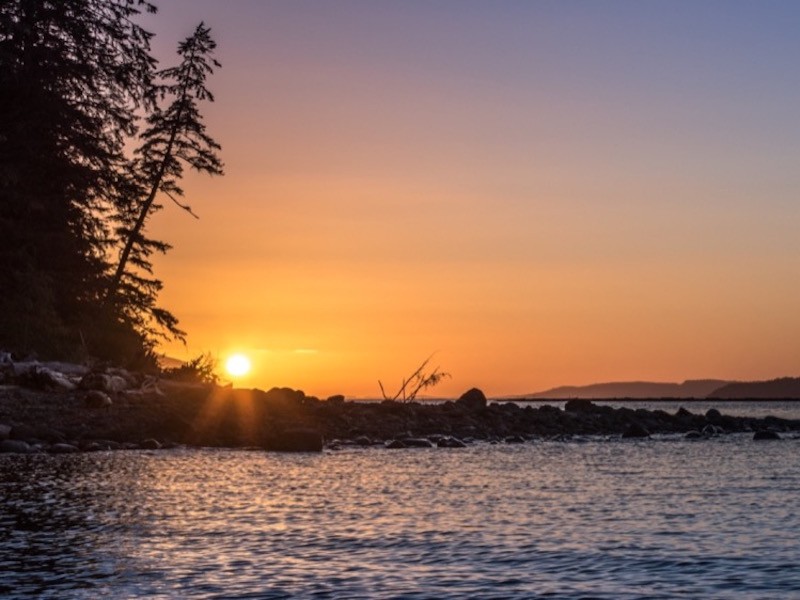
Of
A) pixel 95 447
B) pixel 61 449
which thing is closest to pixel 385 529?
pixel 61 449

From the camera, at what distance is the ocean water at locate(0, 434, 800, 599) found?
12.7 m

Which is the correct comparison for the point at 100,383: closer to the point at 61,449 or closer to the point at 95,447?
the point at 95,447

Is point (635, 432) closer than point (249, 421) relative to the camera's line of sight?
No

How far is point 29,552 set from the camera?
14.5 m

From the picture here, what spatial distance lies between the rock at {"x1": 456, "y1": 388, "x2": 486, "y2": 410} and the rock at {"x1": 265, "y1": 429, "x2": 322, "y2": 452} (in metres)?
18.2

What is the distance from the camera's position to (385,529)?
57.3 ft

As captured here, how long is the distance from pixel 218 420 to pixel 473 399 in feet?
67.2

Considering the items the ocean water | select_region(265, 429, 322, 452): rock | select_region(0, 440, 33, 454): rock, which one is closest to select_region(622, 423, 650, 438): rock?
the ocean water

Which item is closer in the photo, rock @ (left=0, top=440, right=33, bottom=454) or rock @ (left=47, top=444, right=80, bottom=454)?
rock @ (left=0, top=440, right=33, bottom=454)

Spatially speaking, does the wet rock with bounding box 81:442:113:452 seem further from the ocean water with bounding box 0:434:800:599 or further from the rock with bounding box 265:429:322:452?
the rock with bounding box 265:429:322:452

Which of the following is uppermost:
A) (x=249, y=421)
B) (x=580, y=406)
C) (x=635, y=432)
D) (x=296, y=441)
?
(x=580, y=406)

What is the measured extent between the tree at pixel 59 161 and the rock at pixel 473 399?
19.5 m

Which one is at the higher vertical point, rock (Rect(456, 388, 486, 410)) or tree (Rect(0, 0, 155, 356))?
tree (Rect(0, 0, 155, 356))

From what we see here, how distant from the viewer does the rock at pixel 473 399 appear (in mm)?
53938
